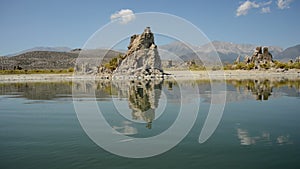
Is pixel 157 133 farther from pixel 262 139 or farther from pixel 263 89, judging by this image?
pixel 263 89

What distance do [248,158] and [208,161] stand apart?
4.28ft

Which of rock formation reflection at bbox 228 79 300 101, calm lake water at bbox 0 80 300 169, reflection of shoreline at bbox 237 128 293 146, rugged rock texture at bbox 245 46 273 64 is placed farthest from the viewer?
rugged rock texture at bbox 245 46 273 64

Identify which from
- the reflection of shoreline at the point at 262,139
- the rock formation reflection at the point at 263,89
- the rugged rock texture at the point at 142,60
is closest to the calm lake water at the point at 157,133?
the reflection of shoreline at the point at 262,139

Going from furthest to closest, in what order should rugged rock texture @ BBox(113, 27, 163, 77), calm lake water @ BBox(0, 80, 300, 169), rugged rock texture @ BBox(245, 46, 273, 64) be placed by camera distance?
rugged rock texture @ BBox(245, 46, 273, 64) → rugged rock texture @ BBox(113, 27, 163, 77) → calm lake water @ BBox(0, 80, 300, 169)

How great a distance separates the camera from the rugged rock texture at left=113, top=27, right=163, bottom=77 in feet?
276

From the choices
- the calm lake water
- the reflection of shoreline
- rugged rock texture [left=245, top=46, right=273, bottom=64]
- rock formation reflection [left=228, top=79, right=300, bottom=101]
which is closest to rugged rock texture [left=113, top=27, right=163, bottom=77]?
rock formation reflection [left=228, top=79, right=300, bottom=101]

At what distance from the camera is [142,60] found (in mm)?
85500

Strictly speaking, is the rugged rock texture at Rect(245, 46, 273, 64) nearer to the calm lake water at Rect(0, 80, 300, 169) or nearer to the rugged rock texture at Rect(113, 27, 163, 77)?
the rugged rock texture at Rect(113, 27, 163, 77)

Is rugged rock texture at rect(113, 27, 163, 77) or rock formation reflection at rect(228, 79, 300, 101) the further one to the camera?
rugged rock texture at rect(113, 27, 163, 77)

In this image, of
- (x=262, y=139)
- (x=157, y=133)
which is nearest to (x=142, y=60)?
(x=157, y=133)

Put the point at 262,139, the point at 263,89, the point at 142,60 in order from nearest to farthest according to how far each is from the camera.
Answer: the point at 262,139 < the point at 263,89 < the point at 142,60

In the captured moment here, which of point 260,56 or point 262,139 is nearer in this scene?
point 262,139

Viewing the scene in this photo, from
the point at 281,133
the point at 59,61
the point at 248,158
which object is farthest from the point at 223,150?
the point at 59,61

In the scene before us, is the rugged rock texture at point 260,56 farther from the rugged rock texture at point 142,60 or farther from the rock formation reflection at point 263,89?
the rock formation reflection at point 263,89
